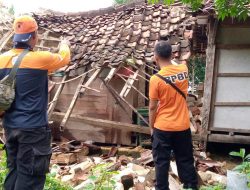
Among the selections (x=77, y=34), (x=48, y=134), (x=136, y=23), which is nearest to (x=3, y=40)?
(x=77, y=34)

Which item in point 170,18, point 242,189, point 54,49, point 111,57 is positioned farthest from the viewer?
point 170,18

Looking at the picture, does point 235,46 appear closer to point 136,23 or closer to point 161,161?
point 136,23

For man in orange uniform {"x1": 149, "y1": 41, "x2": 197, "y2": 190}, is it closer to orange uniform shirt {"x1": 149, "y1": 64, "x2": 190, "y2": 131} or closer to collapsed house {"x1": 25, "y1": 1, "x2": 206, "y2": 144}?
orange uniform shirt {"x1": 149, "y1": 64, "x2": 190, "y2": 131}

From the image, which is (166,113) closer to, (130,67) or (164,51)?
(164,51)

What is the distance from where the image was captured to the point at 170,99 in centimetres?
427

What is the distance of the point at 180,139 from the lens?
14.3 ft

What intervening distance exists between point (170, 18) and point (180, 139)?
6348 millimetres

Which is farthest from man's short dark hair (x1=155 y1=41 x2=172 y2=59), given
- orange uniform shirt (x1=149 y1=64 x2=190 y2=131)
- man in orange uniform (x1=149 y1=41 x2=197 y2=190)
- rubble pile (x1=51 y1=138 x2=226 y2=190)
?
rubble pile (x1=51 y1=138 x2=226 y2=190)

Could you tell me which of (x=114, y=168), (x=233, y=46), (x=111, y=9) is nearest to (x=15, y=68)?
(x=114, y=168)

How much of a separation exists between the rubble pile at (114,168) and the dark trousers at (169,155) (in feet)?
1.73

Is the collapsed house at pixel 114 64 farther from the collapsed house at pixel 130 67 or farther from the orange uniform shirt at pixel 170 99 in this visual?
the orange uniform shirt at pixel 170 99

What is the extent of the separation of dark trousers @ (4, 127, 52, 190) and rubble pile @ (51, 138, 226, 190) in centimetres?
51

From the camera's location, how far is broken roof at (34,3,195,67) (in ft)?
29.1

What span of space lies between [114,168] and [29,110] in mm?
3053
